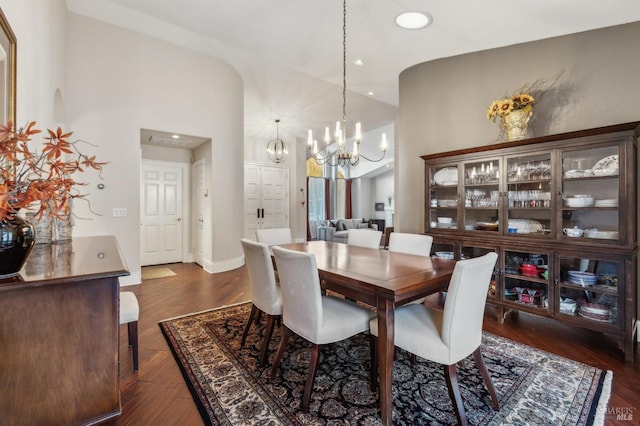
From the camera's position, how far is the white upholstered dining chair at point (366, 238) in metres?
3.14

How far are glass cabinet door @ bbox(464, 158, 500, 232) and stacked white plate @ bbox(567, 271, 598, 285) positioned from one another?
706 mm

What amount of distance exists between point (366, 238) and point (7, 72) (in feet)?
9.62

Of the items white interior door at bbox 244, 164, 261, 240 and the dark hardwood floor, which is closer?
the dark hardwood floor

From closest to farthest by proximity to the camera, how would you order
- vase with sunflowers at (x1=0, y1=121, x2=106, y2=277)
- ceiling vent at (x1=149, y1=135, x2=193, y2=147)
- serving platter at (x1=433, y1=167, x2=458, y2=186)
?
vase with sunflowers at (x1=0, y1=121, x2=106, y2=277) < serving platter at (x1=433, y1=167, x2=458, y2=186) < ceiling vent at (x1=149, y1=135, x2=193, y2=147)

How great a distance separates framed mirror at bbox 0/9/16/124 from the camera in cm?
165

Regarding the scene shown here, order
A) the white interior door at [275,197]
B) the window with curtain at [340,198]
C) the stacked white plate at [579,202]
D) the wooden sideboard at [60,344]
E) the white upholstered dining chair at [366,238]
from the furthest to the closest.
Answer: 1. the window with curtain at [340,198]
2. the white interior door at [275,197]
3. the white upholstered dining chair at [366,238]
4. the stacked white plate at [579,202]
5. the wooden sideboard at [60,344]

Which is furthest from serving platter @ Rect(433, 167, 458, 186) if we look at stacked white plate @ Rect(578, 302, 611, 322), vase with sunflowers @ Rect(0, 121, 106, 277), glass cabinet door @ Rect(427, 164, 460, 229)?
vase with sunflowers @ Rect(0, 121, 106, 277)

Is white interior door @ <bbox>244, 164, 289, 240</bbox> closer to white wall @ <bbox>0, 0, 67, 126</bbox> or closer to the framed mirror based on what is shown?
white wall @ <bbox>0, 0, 67, 126</bbox>

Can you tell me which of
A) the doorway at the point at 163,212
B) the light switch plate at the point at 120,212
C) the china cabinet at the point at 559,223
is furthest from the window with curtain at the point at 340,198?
the china cabinet at the point at 559,223

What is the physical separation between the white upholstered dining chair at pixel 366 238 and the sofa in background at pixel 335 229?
5249 mm

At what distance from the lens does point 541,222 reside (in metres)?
2.81

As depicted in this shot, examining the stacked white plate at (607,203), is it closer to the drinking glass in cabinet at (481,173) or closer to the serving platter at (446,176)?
the drinking glass in cabinet at (481,173)

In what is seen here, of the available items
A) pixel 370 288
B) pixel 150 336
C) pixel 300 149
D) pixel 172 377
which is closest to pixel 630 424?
pixel 370 288

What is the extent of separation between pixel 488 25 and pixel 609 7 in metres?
0.88
